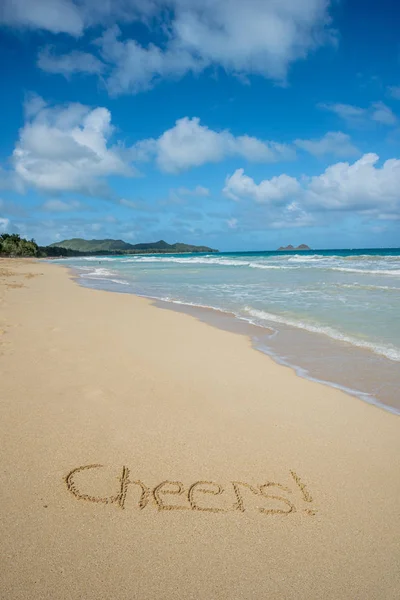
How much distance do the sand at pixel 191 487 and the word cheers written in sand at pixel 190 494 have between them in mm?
10

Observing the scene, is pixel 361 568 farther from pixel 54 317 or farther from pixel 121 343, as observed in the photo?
pixel 54 317

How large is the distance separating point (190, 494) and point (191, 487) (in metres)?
0.08

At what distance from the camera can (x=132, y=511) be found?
246cm

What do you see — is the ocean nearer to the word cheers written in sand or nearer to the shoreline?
→ the shoreline

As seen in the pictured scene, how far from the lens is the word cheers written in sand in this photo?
2.54 meters

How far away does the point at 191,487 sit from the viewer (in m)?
2.72

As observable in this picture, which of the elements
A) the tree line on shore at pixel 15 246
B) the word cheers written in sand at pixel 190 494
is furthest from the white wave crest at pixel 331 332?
the tree line on shore at pixel 15 246

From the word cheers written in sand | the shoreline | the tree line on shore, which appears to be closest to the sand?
the word cheers written in sand

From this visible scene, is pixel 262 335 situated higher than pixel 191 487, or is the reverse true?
pixel 262 335

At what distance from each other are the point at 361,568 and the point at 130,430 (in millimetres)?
2160

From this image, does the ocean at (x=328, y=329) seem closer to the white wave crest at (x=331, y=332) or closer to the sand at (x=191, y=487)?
the white wave crest at (x=331, y=332)

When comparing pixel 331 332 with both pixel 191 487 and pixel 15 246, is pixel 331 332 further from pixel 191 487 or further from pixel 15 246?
Result: pixel 15 246

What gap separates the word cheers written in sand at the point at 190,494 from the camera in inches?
99.9

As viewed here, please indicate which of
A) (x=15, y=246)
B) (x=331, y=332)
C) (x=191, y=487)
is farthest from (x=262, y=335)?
(x=15, y=246)
